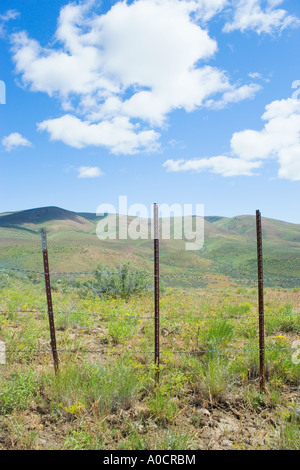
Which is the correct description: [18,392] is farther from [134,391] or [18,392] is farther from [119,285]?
[119,285]

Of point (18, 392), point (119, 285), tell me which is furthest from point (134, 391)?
point (119, 285)

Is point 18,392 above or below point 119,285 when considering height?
below

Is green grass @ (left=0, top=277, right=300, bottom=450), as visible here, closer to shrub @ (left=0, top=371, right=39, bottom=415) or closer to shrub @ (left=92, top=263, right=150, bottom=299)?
shrub @ (left=0, top=371, right=39, bottom=415)

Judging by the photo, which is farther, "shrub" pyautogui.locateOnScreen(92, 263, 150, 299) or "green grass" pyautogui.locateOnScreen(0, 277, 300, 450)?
"shrub" pyautogui.locateOnScreen(92, 263, 150, 299)

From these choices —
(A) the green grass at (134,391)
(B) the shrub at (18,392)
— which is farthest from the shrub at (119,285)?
(B) the shrub at (18,392)

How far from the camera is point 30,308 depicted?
29.5ft

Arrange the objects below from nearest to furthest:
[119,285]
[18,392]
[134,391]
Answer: [18,392] < [134,391] < [119,285]

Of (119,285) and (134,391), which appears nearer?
(134,391)

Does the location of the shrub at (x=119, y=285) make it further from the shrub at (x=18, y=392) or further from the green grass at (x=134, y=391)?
the shrub at (x=18, y=392)

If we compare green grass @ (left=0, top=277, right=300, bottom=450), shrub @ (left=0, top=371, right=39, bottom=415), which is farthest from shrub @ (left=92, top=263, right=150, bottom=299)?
shrub @ (left=0, top=371, right=39, bottom=415)

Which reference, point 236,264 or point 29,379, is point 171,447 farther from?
point 236,264

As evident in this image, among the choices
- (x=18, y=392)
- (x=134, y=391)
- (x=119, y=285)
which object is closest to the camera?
(x=18, y=392)

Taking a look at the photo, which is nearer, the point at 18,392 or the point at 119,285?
the point at 18,392

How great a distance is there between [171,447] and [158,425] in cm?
52
